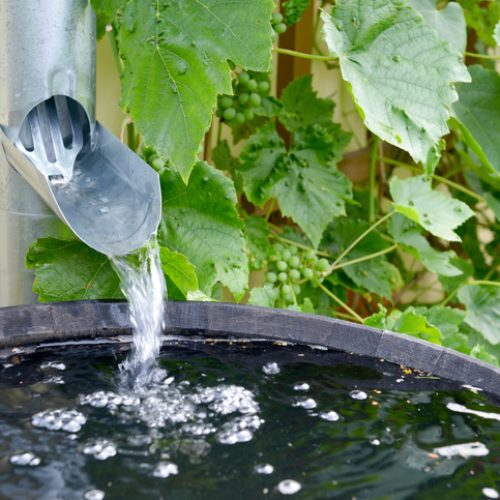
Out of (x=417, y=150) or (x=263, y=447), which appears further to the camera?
(x=417, y=150)

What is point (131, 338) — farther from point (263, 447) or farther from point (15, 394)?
point (263, 447)

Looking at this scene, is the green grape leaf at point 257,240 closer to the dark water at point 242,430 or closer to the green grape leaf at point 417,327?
the green grape leaf at point 417,327

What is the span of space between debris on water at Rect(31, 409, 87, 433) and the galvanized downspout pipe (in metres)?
0.21


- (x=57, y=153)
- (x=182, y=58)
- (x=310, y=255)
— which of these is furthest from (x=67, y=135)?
(x=310, y=255)

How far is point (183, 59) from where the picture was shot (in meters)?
1.08

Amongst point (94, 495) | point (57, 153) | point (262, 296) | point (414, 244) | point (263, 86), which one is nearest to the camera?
point (94, 495)

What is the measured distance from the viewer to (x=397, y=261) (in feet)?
7.66

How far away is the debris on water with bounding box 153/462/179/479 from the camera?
2.43ft

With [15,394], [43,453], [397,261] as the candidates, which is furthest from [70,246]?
[397,261]

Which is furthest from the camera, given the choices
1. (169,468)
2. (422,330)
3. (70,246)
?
(422,330)

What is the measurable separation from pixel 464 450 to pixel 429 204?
77cm

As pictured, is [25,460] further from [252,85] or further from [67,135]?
[252,85]

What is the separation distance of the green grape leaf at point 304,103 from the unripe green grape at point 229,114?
0.22m

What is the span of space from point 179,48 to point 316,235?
56 centimetres
